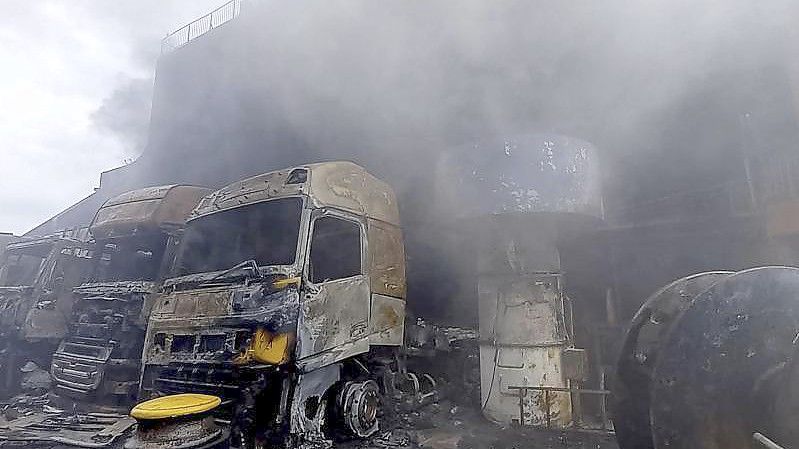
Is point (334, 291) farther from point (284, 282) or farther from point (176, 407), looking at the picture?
point (176, 407)

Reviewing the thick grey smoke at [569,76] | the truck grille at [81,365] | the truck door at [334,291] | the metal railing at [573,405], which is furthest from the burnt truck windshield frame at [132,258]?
the metal railing at [573,405]

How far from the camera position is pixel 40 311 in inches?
243

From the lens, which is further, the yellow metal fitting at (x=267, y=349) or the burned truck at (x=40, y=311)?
the burned truck at (x=40, y=311)

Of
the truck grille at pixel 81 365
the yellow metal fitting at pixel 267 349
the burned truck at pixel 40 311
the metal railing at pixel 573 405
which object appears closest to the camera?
the yellow metal fitting at pixel 267 349

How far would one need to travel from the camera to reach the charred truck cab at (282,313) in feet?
11.9

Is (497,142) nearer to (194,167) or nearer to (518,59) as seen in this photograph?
(518,59)

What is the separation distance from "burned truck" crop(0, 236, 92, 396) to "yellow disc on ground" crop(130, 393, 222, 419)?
380 cm

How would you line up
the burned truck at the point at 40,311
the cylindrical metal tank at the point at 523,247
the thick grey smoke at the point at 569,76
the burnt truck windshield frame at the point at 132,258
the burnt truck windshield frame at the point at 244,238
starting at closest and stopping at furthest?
the burnt truck windshield frame at the point at 244,238 → the cylindrical metal tank at the point at 523,247 → the thick grey smoke at the point at 569,76 → the burnt truck windshield frame at the point at 132,258 → the burned truck at the point at 40,311

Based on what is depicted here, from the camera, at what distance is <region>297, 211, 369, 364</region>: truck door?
151 inches

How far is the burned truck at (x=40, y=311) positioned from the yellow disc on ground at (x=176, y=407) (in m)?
3.80

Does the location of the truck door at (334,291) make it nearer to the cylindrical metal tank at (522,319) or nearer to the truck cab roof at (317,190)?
the truck cab roof at (317,190)

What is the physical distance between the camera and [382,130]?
26.0ft

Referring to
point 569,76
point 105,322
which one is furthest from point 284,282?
point 569,76

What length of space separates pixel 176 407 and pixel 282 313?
2.96 feet
